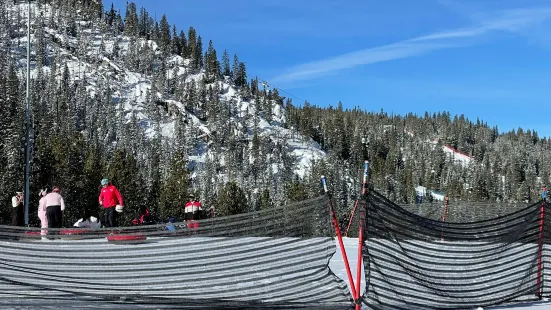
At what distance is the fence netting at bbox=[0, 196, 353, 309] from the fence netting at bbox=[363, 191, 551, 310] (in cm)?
56

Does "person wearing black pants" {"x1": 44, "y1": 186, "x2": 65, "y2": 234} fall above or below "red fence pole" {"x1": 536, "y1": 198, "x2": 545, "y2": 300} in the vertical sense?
above

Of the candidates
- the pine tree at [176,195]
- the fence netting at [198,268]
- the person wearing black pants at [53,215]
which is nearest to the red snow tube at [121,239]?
the fence netting at [198,268]

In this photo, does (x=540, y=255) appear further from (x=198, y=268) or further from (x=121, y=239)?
(x=121, y=239)

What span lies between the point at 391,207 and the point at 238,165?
171262 mm

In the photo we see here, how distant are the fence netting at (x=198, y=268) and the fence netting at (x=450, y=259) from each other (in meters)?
0.56

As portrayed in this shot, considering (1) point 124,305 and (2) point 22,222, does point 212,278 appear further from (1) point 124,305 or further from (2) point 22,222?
(2) point 22,222

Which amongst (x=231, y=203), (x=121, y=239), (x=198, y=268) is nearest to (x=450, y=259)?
(x=198, y=268)

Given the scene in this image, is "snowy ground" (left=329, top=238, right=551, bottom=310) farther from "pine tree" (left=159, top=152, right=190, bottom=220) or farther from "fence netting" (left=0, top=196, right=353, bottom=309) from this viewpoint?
"pine tree" (left=159, top=152, right=190, bottom=220)

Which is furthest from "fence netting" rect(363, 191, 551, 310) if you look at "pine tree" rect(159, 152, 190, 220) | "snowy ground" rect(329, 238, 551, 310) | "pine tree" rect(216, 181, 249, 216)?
"pine tree" rect(216, 181, 249, 216)

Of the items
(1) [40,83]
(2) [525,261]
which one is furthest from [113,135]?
(2) [525,261]

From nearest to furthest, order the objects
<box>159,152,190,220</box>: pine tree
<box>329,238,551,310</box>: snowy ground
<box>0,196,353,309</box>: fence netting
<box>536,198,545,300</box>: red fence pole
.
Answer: <box>0,196,353,309</box>: fence netting < <box>329,238,551,310</box>: snowy ground < <box>536,198,545,300</box>: red fence pole < <box>159,152,190,220</box>: pine tree

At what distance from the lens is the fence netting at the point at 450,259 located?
6.84 m

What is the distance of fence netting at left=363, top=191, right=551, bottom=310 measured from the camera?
6.84 meters

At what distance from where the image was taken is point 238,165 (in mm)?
177750
